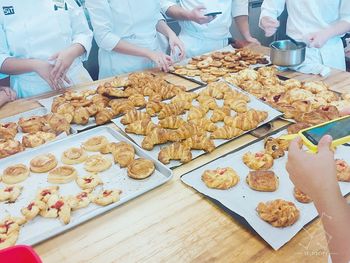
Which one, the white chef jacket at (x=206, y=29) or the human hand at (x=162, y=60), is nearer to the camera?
the human hand at (x=162, y=60)

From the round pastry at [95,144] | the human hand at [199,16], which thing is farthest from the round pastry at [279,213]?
the human hand at [199,16]

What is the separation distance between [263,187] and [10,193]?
835 mm

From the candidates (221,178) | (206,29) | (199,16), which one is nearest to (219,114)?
(221,178)

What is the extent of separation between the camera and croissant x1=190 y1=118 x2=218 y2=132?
1.54m

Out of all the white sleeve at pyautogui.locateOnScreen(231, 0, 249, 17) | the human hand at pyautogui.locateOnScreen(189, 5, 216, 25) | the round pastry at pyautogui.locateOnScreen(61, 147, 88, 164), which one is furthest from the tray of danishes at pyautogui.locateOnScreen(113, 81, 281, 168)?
the white sleeve at pyautogui.locateOnScreen(231, 0, 249, 17)

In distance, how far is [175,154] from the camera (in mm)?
1363

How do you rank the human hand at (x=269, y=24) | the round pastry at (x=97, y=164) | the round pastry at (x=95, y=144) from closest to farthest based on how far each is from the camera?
the round pastry at (x=97, y=164)
the round pastry at (x=95, y=144)
the human hand at (x=269, y=24)

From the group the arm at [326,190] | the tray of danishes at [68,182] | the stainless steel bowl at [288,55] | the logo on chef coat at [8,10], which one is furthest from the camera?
the stainless steel bowl at [288,55]

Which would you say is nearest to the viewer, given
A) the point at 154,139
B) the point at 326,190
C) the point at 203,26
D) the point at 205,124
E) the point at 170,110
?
the point at 326,190

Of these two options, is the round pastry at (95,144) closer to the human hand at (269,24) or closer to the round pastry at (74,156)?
the round pastry at (74,156)

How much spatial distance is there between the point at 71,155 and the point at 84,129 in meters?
0.28

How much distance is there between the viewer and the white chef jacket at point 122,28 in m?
2.34

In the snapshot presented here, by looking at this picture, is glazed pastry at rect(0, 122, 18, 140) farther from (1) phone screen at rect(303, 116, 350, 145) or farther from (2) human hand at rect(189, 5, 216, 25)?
(2) human hand at rect(189, 5, 216, 25)

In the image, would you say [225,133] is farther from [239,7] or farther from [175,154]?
[239,7]
